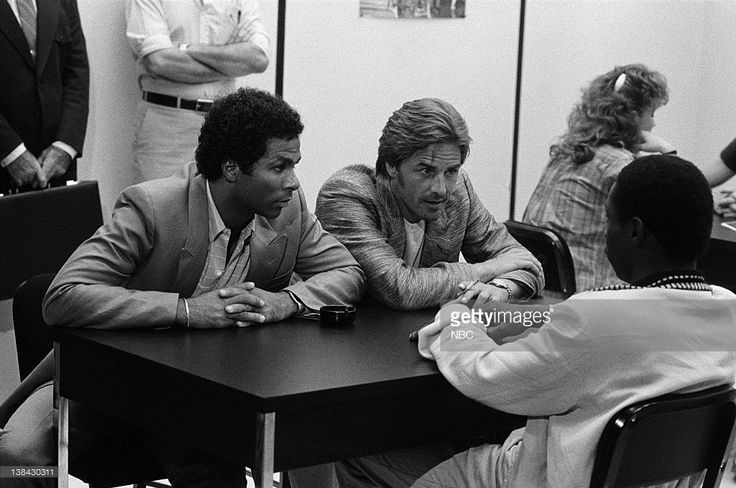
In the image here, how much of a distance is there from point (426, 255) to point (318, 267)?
44 cm

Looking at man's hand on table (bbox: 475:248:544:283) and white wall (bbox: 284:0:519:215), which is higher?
white wall (bbox: 284:0:519:215)

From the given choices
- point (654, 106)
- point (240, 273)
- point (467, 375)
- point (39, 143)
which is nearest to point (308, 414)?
point (467, 375)

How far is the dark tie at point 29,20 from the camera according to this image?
3.95 meters

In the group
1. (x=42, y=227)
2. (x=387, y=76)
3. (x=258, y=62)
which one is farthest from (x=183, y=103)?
(x=387, y=76)

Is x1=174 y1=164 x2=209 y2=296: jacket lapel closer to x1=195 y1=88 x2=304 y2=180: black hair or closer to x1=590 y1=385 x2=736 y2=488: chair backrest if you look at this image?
x1=195 y1=88 x2=304 y2=180: black hair

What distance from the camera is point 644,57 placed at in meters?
6.73

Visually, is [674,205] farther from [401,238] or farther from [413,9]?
[413,9]

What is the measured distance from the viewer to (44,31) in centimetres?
397

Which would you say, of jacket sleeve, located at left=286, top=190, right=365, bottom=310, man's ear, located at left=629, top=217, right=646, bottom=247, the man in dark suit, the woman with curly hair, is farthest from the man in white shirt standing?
man's ear, located at left=629, top=217, right=646, bottom=247

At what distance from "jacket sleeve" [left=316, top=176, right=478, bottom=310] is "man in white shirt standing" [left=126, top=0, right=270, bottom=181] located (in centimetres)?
159

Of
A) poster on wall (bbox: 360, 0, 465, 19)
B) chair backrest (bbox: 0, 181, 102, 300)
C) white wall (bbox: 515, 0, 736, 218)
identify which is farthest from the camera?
white wall (bbox: 515, 0, 736, 218)

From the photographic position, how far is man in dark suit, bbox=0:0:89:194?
383 cm

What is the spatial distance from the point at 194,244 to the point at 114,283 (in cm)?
21

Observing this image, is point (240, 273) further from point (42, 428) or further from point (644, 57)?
point (644, 57)
